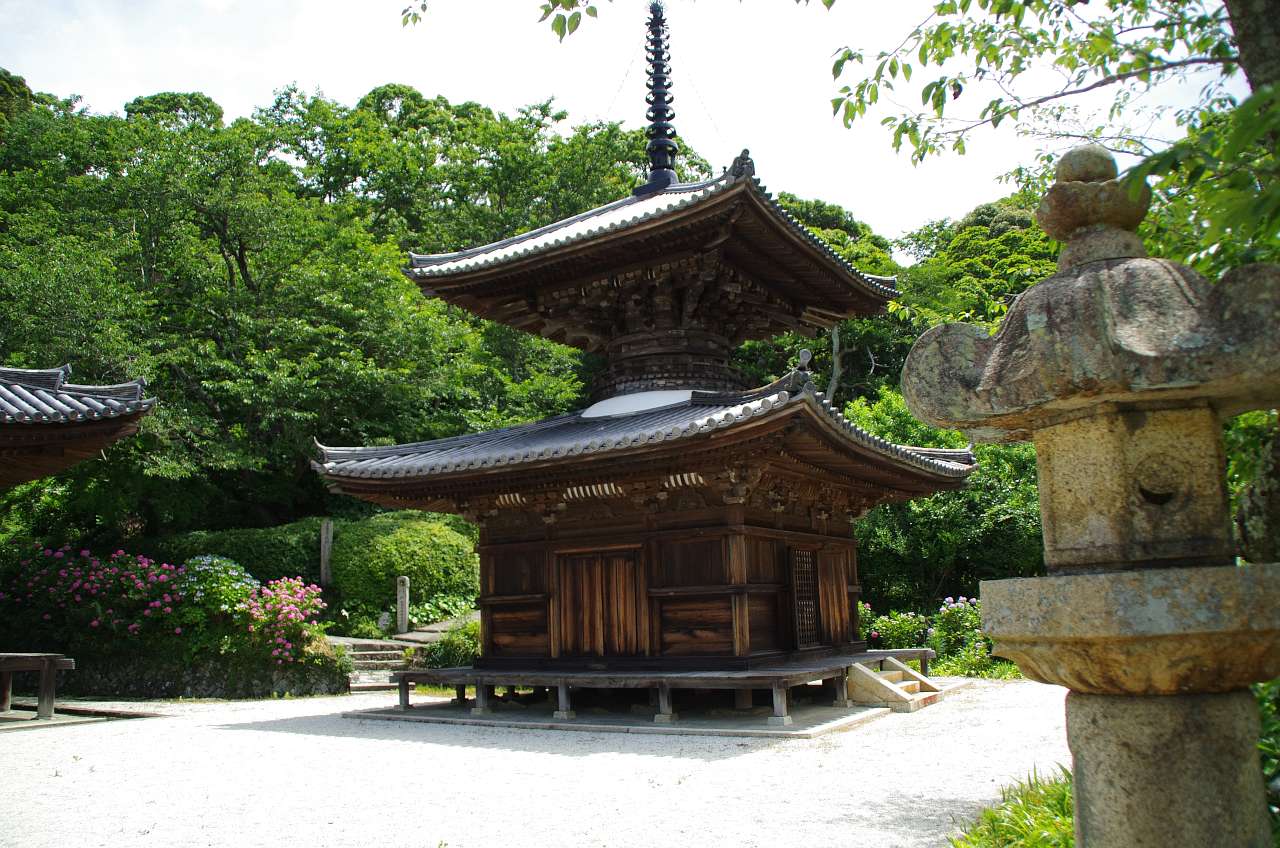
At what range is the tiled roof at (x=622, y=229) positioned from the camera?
9.80 metres

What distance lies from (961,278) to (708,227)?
20850mm

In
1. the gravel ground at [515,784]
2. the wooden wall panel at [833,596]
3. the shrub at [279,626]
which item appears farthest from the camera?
the shrub at [279,626]

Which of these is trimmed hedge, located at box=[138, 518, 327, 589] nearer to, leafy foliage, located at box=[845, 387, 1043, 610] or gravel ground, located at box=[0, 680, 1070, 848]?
gravel ground, located at box=[0, 680, 1070, 848]

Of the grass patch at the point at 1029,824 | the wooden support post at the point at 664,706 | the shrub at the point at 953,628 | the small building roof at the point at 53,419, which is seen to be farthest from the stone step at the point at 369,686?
the grass patch at the point at 1029,824

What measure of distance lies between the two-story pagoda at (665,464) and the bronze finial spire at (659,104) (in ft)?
0.12

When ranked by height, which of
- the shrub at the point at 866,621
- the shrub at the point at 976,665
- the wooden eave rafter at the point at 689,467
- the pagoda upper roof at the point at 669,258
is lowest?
the shrub at the point at 976,665

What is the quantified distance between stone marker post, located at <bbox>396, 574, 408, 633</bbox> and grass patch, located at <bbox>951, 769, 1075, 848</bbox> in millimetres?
14984

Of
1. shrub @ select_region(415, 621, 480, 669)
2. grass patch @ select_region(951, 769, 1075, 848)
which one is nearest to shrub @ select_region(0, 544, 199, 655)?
shrub @ select_region(415, 621, 480, 669)

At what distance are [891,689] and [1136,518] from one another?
8.38m

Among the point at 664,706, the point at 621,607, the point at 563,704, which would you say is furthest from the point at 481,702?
the point at 664,706

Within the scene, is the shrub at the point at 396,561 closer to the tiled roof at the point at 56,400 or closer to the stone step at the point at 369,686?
the stone step at the point at 369,686

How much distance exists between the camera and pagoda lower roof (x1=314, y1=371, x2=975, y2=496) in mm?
8609

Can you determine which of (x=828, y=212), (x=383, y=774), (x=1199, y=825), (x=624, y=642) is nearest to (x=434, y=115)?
(x=828, y=212)

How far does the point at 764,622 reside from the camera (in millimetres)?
10266
